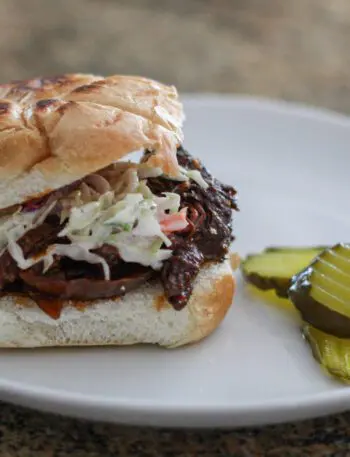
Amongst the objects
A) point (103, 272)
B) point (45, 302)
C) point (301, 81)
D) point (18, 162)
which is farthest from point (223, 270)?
point (301, 81)

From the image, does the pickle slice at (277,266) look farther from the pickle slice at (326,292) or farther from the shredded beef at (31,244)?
the shredded beef at (31,244)

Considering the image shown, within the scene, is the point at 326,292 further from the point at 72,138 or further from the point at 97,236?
the point at 72,138

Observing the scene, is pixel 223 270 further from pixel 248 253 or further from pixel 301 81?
pixel 301 81

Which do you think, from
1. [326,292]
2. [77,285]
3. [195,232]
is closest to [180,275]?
[195,232]

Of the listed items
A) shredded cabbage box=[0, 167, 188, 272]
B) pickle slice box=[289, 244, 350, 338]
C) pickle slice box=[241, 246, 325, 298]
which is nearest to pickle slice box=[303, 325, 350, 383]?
pickle slice box=[289, 244, 350, 338]

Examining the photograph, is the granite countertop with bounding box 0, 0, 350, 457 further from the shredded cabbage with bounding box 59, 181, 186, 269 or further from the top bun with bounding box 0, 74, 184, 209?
the shredded cabbage with bounding box 59, 181, 186, 269
